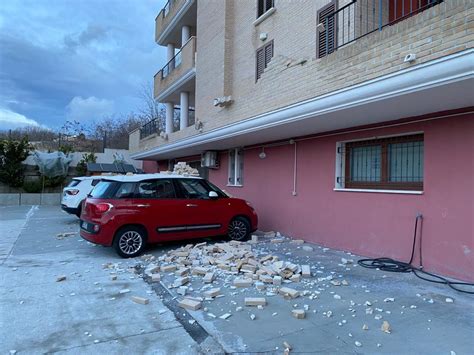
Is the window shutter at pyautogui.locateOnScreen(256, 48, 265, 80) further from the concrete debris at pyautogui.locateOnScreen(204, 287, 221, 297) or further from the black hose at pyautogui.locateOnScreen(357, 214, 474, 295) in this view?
the concrete debris at pyautogui.locateOnScreen(204, 287, 221, 297)

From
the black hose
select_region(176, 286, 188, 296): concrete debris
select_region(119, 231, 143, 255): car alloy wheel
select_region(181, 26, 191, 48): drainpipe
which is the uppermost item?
select_region(181, 26, 191, 48): drainpipe

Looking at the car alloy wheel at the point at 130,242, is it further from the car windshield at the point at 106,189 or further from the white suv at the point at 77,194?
the white suv at the point at 77,194

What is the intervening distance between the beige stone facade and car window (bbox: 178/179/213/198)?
251 centimetres

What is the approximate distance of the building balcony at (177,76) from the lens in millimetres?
15188

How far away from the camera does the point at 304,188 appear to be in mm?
9297

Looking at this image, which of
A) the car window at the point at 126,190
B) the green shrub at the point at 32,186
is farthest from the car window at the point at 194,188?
the green shrub at the point at 32,186

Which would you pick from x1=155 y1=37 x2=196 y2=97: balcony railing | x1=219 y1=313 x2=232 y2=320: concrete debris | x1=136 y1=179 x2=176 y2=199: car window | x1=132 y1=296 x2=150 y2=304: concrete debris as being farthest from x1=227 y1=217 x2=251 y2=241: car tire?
x1=155 y1=37 x2=196 y2=97: balcony railing

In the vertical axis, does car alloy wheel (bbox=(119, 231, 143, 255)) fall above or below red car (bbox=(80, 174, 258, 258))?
below

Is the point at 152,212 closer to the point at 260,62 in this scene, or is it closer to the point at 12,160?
the point at 260,62

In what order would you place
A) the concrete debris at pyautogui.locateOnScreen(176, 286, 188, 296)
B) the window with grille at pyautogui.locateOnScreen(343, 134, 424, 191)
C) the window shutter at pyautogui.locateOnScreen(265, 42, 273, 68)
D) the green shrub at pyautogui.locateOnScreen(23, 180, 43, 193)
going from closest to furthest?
the concrete debris at pyautogui.locateOnScreen(176, 286, 188, 296) < the window with grille at pyautogui.locateOnScreen(343, 134, 424, 191) < the window shutter at pyautogui.locateOnScreen(265, 42, 273, 68) < the green shrub at pyautogui.locateOnScreen(23, 180, 43, 193)

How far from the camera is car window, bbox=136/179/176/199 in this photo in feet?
26.1

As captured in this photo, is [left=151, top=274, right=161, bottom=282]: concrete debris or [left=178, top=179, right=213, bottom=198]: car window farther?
[left=178, top=179, right=213, bottom=198]: car window

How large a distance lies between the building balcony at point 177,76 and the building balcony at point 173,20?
1.50m

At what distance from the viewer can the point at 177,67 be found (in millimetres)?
16750
